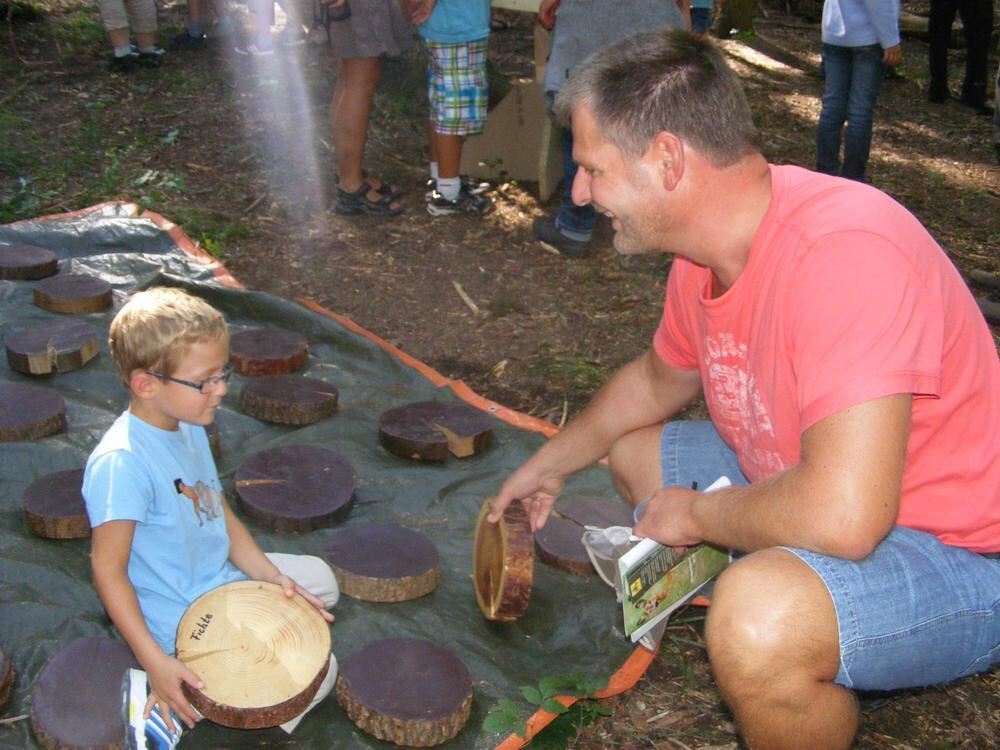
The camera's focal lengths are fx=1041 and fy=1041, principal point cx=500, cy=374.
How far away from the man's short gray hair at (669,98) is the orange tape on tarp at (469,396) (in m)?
1.34

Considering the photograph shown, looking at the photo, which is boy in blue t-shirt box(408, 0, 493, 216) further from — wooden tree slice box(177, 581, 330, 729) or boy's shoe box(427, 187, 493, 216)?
wooden tree slice box(177, 581, 330, 729)

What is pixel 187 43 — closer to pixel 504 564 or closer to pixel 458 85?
pixel 458 85

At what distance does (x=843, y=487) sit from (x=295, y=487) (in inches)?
71.7

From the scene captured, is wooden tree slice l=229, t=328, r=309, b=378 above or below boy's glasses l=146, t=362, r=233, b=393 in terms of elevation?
below

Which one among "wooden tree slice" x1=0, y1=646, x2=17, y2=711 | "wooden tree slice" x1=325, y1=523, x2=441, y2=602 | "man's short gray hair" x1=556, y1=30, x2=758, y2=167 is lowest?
"wooden tree slice" x1=325, y1=523, x2=441, y2=602

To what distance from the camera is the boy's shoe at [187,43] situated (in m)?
8.67

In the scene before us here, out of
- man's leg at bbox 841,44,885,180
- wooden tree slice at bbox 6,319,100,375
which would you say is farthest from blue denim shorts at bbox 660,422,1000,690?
man's leg at bbox 841,44,885,180

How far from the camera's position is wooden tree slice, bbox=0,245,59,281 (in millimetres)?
4363

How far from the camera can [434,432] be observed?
11.7 feet

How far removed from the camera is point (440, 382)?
4105 mm

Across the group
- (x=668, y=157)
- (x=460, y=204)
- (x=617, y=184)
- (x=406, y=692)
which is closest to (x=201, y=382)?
(x=406, y=692)

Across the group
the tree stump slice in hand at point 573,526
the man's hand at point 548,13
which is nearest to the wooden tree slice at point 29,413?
the tree stump slice in hand at point 573,526

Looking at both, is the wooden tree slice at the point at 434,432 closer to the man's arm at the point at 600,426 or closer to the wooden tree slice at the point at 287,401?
the wooden tree slice at the point at 287,401

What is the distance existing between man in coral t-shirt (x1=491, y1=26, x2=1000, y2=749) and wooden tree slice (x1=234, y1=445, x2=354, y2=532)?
1167mm
